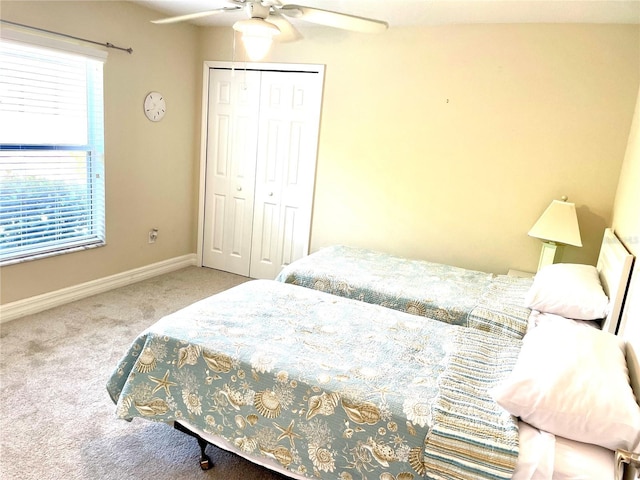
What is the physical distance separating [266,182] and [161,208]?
3.45 ft

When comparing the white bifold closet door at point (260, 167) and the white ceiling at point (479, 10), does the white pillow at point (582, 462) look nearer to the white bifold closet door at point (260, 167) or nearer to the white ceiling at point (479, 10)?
the white ceiling at point (479, 10)

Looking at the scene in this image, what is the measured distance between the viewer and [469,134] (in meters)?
3.49

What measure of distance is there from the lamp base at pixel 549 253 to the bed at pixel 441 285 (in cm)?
28

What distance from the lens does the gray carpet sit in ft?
6.26

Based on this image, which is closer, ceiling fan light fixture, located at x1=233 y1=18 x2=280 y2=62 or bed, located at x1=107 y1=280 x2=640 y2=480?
bed, located at x1=107 y1=280 x2=640 y2=480

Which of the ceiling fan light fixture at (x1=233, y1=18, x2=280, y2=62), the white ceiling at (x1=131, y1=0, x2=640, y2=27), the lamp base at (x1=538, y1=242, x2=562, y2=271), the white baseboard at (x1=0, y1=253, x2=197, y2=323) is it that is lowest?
the white baseboard at (x1=0, y1=253, x2=197, y2=323)

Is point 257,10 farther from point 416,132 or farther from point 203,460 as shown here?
point 203,460

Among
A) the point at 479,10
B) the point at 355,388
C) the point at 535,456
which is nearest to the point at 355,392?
the point at 355,388

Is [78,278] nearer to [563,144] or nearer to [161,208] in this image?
[161,208]

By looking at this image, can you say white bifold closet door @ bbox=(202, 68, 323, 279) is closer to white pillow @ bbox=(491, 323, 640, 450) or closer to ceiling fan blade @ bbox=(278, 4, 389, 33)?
ceiling fan blade @ bbox=(278, 4, 389, 33)

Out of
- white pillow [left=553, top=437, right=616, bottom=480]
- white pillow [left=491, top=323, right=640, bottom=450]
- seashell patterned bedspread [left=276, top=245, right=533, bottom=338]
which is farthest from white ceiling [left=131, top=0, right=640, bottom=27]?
white pillow [left=553, top=437, right=616, bottom=480]

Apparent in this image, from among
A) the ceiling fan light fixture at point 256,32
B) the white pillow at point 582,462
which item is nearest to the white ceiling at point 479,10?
the ceiling fan light fixture at point 256,32

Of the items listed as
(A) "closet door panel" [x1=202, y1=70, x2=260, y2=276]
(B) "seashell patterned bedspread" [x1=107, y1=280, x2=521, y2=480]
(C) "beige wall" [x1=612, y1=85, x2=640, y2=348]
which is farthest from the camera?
(A) "closet door panel" [x1=202, y1=70, x2=260, y2=276]

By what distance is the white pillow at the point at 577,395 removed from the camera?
4.32 feet
